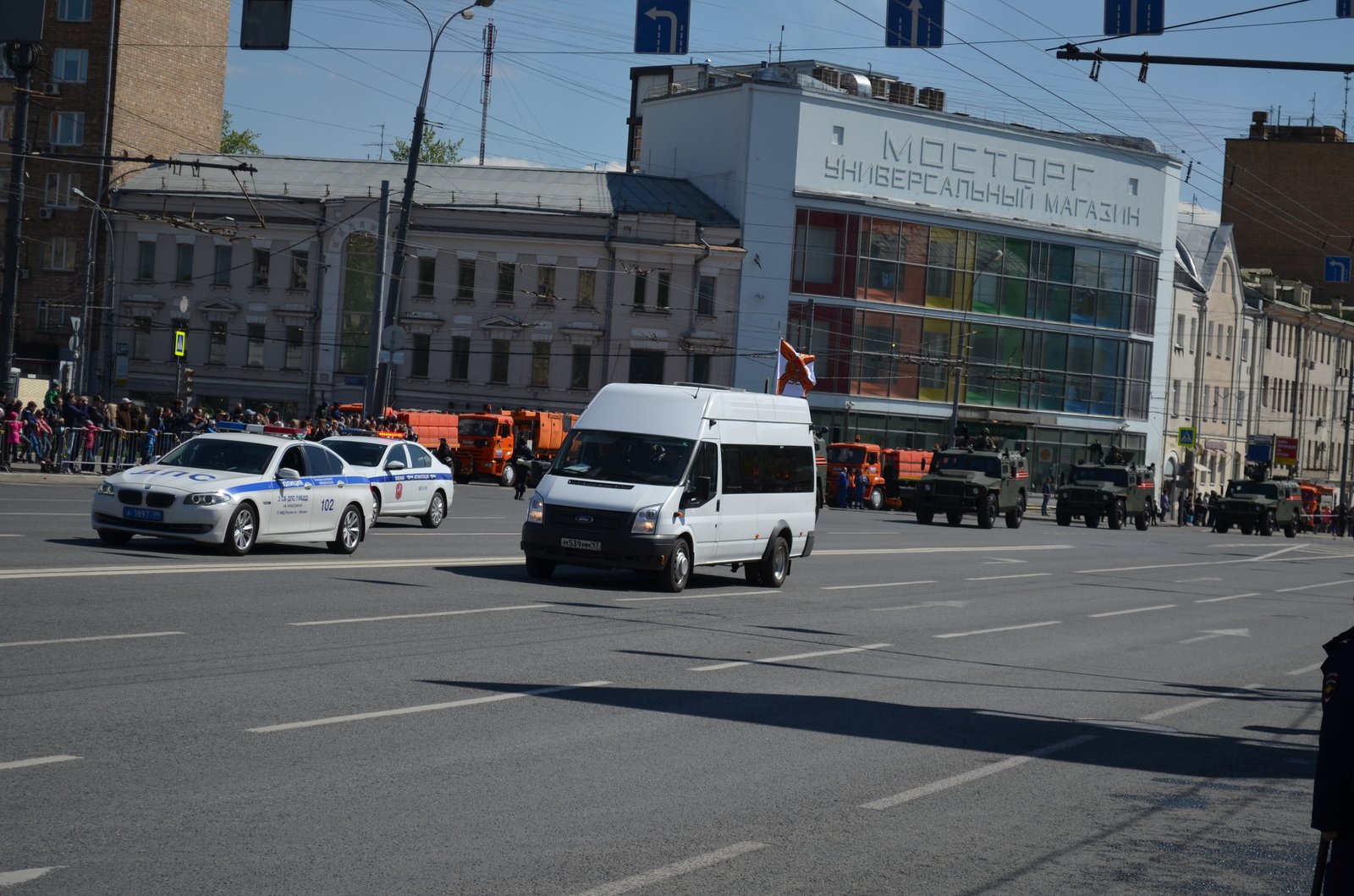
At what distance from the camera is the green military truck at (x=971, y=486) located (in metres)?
45.6

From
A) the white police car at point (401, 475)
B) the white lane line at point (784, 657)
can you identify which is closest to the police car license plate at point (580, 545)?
the white lane line at point (784, 657)

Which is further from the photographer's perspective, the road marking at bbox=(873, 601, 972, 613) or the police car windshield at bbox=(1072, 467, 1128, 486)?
the police car windshield at bbox=(1072, 467, 1128, 486)

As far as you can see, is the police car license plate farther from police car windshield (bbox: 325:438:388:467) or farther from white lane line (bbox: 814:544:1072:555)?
white lane line (bbox: 814:544:1072:555)

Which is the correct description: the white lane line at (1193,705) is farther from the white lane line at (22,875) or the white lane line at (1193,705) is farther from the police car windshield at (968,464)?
the police car windshield at (968,464)

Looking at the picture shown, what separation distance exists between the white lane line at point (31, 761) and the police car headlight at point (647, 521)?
1073cm

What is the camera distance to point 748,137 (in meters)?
67.6

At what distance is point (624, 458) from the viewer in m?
19.0

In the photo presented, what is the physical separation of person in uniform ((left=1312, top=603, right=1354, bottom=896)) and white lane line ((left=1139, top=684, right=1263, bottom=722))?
740cm

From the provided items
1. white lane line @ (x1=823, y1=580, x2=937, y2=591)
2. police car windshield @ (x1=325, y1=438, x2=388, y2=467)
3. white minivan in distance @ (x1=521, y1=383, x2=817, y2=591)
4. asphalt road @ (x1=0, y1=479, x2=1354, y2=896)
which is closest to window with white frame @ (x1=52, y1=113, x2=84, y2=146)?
police car windshield @ (x1=325, y1=438, x2=388, y2=467)

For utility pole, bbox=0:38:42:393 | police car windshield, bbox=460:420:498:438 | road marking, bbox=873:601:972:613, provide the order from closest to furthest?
road marking, bbox=873:601:972:613 < utility pole, bbox=0:38:42:393 < police car windshield, bbox=460:420:498:438

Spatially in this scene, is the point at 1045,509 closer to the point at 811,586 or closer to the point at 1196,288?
the point at 1196,288

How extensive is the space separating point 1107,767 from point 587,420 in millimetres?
11042

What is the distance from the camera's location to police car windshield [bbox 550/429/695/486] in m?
18.8

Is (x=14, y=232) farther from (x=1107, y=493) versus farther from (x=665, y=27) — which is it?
(x=1107, y=493)
